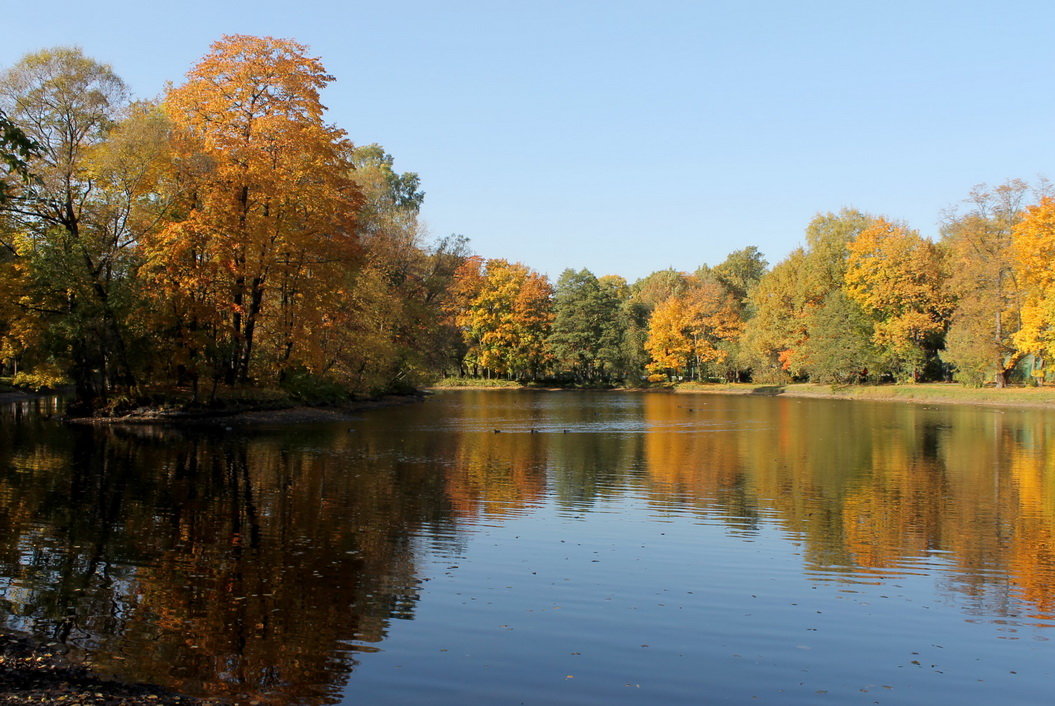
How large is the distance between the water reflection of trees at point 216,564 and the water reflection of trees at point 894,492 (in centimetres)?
661

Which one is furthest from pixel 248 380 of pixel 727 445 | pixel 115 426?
→ pixel 727 445

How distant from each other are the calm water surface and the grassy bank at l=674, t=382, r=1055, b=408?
3609 centimetres

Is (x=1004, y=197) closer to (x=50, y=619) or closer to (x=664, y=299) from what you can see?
(x=664, y=299)

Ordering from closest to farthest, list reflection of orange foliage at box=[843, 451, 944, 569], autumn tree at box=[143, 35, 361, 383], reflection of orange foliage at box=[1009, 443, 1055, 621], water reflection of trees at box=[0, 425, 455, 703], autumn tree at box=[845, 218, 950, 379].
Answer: water reflection of trees at box=[0, 425, 455, 703], reflection of orange foliage at box=[1009, 443, 1055, 621], reflection of orange foliage at box=[843, 451, 944, 569], autumn tree at box=[143, 35, 361, 383], autumn tree at box=[845, 218, 950, 379]

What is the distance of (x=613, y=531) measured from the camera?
46.0 feet

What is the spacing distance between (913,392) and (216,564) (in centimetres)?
6117

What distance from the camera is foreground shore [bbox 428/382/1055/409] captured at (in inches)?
2138

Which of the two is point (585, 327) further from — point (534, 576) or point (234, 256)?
point (534, 576)

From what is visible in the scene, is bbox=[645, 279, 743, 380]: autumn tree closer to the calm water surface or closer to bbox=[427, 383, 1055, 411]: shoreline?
bbox=[427, 383, 1055, 411]: shoreline

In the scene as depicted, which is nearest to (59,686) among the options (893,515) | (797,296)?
(893,515)

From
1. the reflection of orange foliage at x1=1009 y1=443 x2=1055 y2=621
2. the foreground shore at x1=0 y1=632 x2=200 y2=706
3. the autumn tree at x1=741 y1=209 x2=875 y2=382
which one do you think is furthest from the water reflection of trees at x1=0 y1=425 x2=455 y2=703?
the autumn tree at x1=741 y1=209 x2=875 y2=382

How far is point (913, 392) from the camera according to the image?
61719 millimetres

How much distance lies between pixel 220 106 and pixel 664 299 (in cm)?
7246

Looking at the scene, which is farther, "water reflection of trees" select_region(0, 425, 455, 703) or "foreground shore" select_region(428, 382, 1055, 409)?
"foreground shore" select_region(428, 382, 1055, 409)
